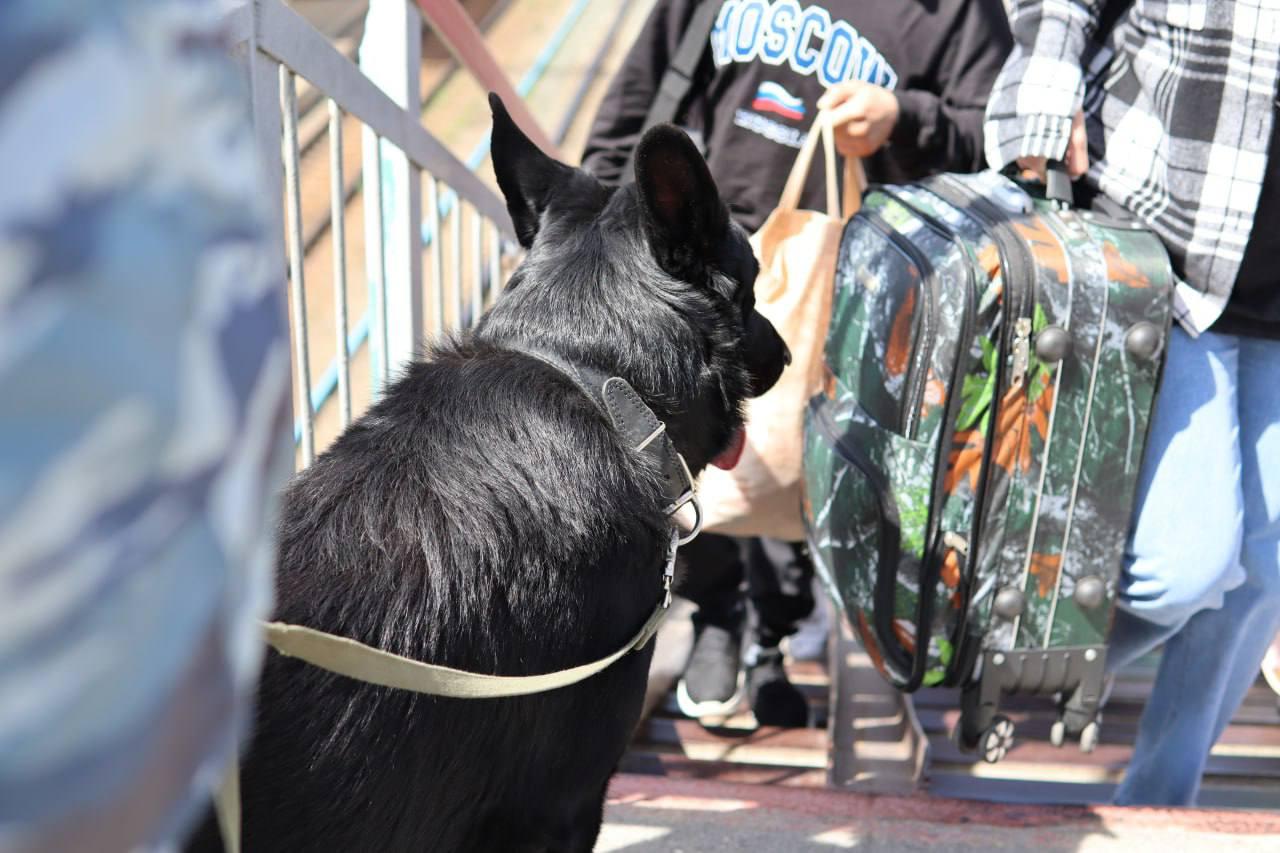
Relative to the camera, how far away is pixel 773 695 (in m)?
2.92

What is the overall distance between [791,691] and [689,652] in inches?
13.8

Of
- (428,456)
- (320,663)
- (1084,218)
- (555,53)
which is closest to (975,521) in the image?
(1084,218)

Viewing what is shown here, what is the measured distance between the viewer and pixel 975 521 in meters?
1.83

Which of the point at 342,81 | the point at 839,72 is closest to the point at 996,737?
the point at 839,72

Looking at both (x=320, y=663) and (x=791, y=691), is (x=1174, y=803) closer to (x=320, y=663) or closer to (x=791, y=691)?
(x=791, y=691)

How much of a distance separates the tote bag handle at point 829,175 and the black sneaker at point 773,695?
1.25 meters

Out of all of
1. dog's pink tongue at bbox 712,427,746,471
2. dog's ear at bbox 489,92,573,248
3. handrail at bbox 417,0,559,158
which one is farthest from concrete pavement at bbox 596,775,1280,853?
handrail at bbox 417,0,559,158

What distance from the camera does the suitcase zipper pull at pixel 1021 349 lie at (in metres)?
1.76

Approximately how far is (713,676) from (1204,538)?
138 cm

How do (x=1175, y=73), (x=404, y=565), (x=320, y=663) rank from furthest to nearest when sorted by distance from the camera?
1. (x=1175, y=73)
2. (x=404, y=565)
3. (x=320, y=663)

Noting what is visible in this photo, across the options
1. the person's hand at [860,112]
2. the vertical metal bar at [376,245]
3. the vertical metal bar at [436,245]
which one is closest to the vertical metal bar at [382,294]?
the vertical metal bar at [376,245]

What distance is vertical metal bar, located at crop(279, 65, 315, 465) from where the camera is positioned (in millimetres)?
1858

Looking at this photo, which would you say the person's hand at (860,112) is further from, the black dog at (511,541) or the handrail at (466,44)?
the handrail at (466,44)

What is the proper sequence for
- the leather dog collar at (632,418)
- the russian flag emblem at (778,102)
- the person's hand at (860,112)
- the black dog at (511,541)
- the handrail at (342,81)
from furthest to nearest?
the russian flag emblem at (778,102), the person's hand at (860,112), the handrail at (342,81), the leather dog collar at (632,418), the black dog at (511,541)
